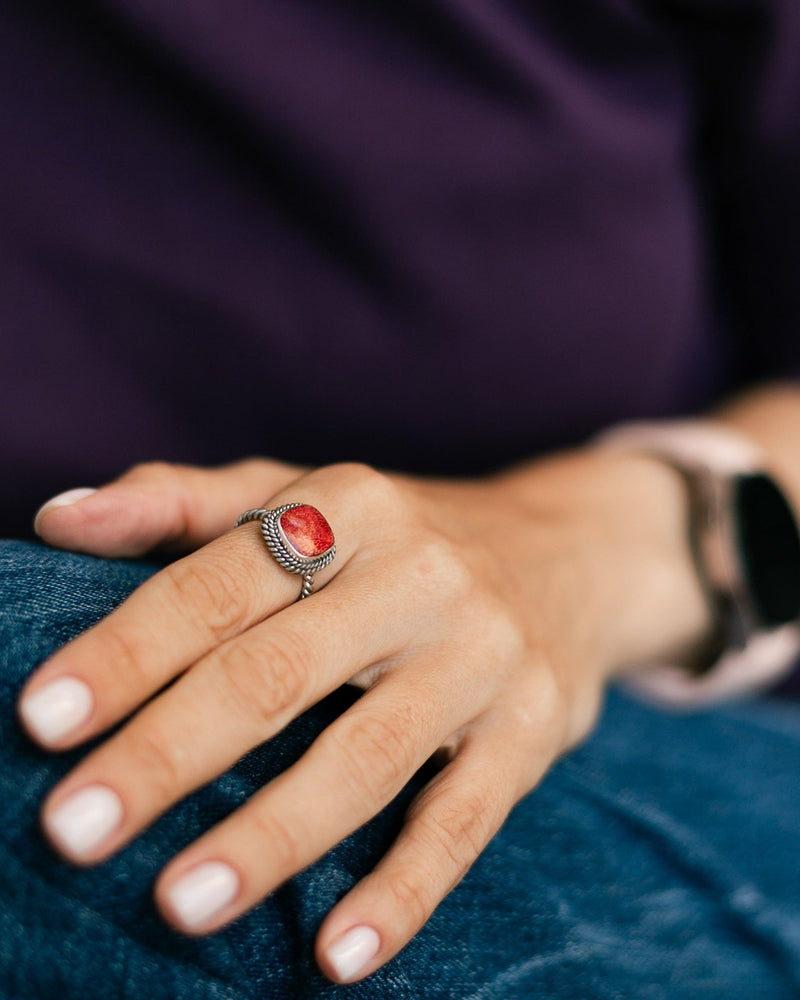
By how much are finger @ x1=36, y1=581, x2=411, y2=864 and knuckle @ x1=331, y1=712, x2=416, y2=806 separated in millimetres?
33

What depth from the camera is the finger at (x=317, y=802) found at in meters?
0.49

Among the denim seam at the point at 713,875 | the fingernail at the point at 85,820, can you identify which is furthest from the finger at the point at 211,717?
the denim seam at the point at 713,875

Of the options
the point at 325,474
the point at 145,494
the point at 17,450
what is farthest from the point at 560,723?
the point at 17,450

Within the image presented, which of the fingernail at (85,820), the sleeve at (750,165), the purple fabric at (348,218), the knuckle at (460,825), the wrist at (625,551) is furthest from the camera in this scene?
the sleeve at (750,165)

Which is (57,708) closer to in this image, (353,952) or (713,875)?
(353,952)

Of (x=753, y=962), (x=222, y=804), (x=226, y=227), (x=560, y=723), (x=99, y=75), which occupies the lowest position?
(x=753, y=962)

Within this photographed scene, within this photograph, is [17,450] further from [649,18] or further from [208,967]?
[649,18]

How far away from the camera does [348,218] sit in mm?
931

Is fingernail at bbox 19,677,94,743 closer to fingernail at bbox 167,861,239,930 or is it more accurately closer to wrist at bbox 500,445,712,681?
fingernail at bbox 167,861,239,930

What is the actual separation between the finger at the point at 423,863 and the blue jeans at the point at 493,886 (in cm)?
3

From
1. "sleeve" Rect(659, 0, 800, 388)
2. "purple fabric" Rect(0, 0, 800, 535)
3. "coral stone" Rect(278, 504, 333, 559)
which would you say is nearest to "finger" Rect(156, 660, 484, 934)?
"coral stone" Rect(278, 504, 333, 559)

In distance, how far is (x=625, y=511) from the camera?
1087 mm

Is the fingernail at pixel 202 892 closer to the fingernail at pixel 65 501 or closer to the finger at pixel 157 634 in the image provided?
the finger at pixel 157 634

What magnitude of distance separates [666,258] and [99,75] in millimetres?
723
